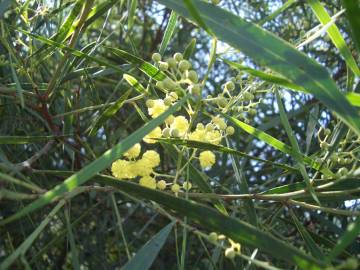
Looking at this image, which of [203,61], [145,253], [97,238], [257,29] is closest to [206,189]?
[145,253]

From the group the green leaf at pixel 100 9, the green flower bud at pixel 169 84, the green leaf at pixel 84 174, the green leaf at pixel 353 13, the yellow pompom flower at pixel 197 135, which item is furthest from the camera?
the green leaf at pixel 100 9

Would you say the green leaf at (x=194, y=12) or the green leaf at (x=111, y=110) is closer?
the green leaf at (x=194, y=12)

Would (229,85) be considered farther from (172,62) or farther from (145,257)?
(145,257)

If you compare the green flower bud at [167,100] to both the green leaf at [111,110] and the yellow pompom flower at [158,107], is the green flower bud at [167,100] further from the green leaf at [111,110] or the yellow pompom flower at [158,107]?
the green leaf at [111,110]

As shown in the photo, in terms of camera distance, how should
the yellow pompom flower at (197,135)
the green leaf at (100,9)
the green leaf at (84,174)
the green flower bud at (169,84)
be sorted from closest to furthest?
the green leaf at (84,174), the green flower bud at (169,84), the yellow pompom flower at (197,135), the green leaf at (100,9)

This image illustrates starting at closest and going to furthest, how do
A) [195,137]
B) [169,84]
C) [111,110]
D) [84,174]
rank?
[84,174] < [169,84] < [195,137] < [111,110]

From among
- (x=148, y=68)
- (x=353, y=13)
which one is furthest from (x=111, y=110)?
(x=353, y=13)

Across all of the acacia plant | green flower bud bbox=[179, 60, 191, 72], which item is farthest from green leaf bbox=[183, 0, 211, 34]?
green flower bud bbox=[179, 60, 191, 72]

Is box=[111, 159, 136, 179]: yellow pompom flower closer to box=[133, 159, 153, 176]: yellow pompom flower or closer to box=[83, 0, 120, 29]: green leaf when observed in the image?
box=[133, 159, 153, 176]: yellow pompom flower

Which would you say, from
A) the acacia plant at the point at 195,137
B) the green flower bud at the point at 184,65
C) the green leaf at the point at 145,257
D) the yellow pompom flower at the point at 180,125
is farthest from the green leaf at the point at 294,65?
the green leaf at the point at 145,257
